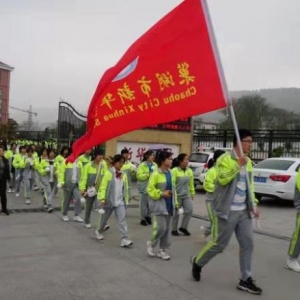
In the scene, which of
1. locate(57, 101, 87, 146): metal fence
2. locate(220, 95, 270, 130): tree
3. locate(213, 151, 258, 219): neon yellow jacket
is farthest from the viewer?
locate(220, 95, 270, 130): tree

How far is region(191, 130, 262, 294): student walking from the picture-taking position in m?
4.84

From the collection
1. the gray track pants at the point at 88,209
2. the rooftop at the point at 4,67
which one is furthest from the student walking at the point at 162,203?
the rooftop at the point at 4,67

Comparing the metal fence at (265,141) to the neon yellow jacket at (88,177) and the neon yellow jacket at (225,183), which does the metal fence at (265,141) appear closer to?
the neon yellow jacket at (88,177)

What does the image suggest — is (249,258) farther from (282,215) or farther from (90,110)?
(282,215)

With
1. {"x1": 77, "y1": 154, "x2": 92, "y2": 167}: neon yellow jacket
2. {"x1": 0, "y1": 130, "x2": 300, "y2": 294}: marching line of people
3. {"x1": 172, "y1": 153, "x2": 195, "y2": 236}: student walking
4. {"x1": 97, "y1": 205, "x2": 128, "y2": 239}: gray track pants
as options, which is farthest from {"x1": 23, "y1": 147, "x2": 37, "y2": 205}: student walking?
{"x1": 172, "y1": 153, "x2": 195, "y2": 236}: student walking

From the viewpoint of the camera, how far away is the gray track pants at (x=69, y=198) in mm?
9570

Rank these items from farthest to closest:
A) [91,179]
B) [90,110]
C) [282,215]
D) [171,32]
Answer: [282,215] → [91,179] → [90,110] → [171,32]

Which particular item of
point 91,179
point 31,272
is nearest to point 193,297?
point 31,272

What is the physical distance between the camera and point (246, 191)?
4984 mm

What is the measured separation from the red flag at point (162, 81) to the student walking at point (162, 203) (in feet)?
4.12

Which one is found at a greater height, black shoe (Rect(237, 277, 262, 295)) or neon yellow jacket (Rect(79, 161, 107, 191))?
neon yellow jacket (Rect(79, 161, 107, 191))

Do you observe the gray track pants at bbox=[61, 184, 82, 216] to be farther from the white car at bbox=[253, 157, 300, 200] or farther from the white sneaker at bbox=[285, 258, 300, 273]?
the white car at bbox=[253, 157, 300, 200]

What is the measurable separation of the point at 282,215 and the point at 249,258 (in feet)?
21.1

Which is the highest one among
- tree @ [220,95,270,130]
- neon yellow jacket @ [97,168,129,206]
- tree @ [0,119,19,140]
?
tree @ [220,95,270,130]
